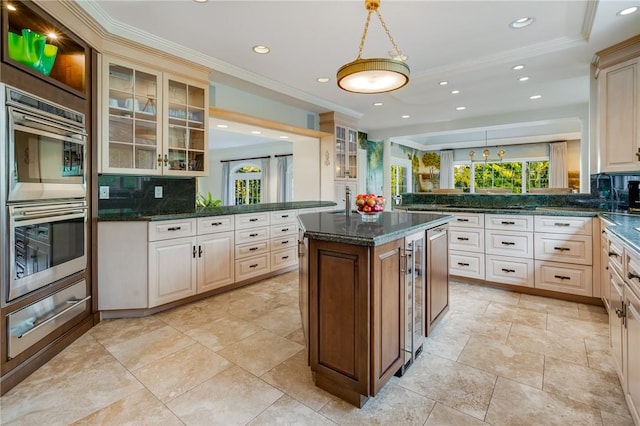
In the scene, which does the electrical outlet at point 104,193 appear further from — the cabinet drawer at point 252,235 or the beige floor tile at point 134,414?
the beige floor tile at point 134,414

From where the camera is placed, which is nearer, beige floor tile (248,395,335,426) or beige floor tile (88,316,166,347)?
beige floor tile (248,395,335,426)

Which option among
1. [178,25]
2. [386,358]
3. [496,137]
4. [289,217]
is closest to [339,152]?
[289,217]

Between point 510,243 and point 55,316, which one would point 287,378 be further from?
point 510,243

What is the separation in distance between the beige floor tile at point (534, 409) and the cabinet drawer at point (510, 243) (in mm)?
2103

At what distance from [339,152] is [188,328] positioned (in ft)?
12.6

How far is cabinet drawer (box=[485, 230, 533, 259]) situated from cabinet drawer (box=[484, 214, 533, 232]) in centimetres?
6

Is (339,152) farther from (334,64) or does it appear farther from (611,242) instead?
(611,242)

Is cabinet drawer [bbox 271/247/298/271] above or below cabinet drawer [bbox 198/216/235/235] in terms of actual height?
below

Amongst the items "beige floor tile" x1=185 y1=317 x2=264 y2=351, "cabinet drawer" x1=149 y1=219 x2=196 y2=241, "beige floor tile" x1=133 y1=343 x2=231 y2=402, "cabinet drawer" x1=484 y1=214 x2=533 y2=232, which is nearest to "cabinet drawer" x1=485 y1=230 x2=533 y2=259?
"cabinet drawer" x1=484 y1=214 x2=533 y2=232

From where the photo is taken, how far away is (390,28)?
2.86 meters

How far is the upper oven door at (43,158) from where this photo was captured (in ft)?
6.33

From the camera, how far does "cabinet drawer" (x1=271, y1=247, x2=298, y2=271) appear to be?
4281 millimetres

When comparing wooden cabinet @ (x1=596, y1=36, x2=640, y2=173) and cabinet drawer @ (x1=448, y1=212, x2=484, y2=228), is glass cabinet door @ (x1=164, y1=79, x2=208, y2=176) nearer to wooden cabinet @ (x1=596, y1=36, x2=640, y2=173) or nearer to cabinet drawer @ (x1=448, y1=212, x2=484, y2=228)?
cabinet drawer @ (x1=448, y1=212, x2=484, y2=228)

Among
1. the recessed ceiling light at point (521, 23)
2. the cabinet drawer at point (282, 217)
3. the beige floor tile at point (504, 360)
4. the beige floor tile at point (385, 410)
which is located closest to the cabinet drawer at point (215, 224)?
the cabinet drawer at point (282, 217)
